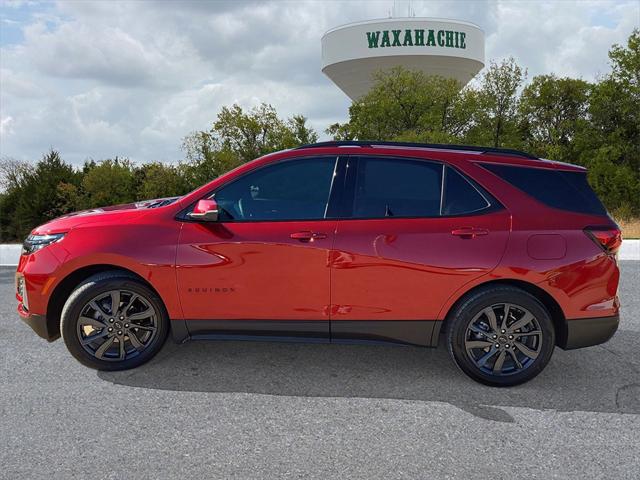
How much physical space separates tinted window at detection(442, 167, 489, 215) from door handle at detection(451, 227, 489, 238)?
142mm

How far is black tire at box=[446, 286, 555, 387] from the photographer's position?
157 inches

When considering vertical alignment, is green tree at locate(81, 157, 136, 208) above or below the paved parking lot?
above

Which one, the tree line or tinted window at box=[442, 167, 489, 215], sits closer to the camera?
tinted window at box=[442, 167, 489, 215]

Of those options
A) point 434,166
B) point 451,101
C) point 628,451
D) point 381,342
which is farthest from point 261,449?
point 451,101

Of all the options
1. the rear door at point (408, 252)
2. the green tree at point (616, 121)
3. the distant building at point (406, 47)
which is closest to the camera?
the rear door at point (408, 252)

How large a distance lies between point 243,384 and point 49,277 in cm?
167

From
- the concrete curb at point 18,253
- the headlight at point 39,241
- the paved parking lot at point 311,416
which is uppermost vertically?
the headlight at point 39,241

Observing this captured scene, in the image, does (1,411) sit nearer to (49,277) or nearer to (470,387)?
(49,277)

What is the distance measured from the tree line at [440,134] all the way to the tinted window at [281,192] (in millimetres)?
18439

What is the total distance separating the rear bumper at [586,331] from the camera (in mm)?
4031

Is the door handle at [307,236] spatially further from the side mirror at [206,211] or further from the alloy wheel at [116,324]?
the alloy wheel at [116,324]

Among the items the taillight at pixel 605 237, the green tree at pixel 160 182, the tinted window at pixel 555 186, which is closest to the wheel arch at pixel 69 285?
the tinted window at pixel 555 186

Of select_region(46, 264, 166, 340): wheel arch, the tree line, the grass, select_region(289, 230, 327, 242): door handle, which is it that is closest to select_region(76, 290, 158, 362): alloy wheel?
select_region(46, 264, 166, 340): wheel arch

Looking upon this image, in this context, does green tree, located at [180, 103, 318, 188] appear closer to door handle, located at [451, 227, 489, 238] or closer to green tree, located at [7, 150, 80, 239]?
green tree, located at [7, 150, 80, 239]
